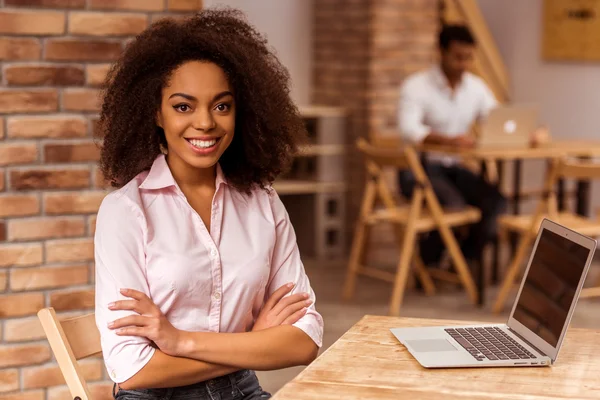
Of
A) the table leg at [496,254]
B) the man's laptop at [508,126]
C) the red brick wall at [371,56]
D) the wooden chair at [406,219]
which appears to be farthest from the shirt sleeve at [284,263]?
the red brick wall at [371,56]

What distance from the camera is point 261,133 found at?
215 cm

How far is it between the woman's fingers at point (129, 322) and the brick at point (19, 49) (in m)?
1.21

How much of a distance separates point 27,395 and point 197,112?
1.34 metres

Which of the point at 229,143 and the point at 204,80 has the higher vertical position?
the point at 204,80

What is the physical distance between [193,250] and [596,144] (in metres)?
4.61

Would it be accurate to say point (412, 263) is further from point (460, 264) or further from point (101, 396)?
point (101, 396)

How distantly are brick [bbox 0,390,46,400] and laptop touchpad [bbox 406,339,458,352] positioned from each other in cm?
147

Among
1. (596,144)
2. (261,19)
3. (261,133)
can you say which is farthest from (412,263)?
(261,133)

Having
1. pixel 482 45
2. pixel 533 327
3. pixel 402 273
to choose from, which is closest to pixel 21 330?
pixel 533 327

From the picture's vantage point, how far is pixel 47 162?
2.87 meters

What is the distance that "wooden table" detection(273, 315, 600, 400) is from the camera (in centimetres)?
161

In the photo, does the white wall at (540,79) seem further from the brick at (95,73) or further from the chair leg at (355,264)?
the brick at (95,73)

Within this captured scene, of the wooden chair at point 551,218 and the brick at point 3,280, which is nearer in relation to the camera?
the brick at point 3,280

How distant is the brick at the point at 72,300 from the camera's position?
115 inches
